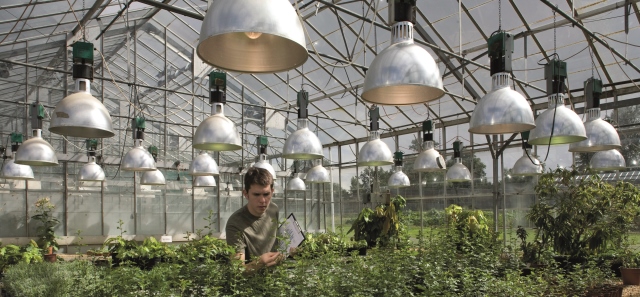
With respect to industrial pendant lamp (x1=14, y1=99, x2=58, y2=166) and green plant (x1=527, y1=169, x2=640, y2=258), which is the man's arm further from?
green plant (x1=527, y1=169, x2=640, y2=258)

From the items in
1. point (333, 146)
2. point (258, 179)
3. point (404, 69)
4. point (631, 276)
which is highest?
point (333, 146)

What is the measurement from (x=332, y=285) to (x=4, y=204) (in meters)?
9.73

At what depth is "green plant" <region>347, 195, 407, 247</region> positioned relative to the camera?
613 centimetres

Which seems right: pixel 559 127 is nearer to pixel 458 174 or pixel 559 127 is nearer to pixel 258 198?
pixel 258 198

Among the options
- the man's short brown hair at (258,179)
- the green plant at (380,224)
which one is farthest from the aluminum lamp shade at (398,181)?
the man's short brown hair at (258,179)

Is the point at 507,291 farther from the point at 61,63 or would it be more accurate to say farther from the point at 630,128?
the point at 61,63

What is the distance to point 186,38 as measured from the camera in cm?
1191

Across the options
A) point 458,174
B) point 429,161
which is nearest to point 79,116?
point 429,161

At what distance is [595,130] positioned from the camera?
3.82 m

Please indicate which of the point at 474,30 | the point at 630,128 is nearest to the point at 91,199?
the point at 474,30

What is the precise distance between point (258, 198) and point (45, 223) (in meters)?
8.42

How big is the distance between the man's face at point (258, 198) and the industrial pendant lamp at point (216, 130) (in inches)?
32.1

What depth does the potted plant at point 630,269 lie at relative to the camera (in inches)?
189

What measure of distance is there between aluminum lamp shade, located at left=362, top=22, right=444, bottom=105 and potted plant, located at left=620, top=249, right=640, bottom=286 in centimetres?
396
